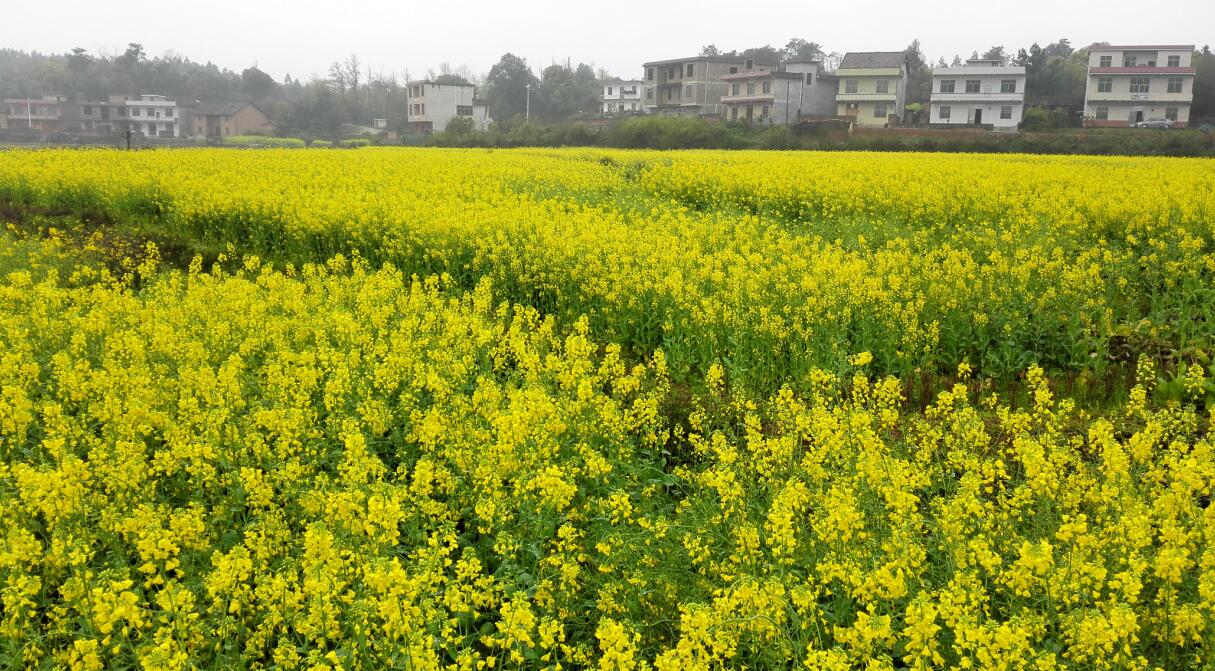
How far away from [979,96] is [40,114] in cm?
8222

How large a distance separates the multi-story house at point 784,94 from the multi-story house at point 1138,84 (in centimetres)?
1748

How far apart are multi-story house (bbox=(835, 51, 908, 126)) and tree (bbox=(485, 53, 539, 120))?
1101 inches

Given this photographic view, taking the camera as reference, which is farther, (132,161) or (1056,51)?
(1056,51)

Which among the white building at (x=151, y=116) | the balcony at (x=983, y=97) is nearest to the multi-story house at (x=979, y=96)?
the balcony at (x=983, y=97)

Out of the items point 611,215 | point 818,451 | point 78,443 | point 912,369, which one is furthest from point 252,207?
point 818,451

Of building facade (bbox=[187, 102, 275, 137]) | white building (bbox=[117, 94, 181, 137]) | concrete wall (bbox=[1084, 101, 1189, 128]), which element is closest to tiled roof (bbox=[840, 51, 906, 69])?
concrete wall (bbox=[1084, 101, 1189, 128])

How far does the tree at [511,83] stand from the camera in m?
76.1

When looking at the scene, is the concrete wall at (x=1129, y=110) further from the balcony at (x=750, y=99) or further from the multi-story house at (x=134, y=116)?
the multi-story house at (x=134, y=116)

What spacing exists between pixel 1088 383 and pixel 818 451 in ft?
13.8

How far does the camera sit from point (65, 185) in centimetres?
1831

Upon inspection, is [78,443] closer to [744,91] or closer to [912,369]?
[912,369]

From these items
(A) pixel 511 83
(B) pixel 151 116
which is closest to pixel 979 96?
(A) pixel 511 83

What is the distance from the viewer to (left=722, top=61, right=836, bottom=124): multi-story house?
62.2 m

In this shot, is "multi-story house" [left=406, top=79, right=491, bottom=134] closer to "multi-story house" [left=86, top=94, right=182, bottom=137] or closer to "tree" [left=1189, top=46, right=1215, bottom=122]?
"multi-story house" [left=86, top=94, right=182, bottom=137]
